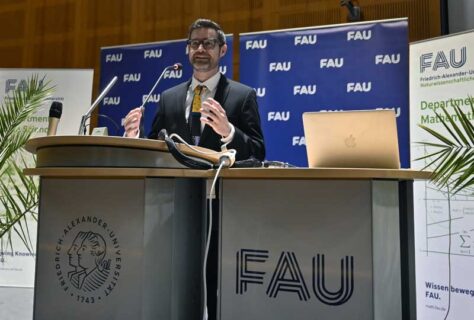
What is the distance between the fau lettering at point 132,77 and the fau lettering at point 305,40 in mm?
1473

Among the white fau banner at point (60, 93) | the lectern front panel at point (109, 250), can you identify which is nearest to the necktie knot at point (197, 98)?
the lectern front panel at point (109, 250)

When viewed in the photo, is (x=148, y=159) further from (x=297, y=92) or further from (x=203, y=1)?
(x=203, y=1)

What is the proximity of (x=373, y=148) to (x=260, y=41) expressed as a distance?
262cm

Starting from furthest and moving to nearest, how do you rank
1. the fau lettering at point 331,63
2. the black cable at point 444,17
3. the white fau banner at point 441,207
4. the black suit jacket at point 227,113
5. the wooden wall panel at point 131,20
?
1. the wooden wall panel at point 131,20
2. the black cable at point 444,17
3. the fau lettering at point 331,63
4. the white fau banner at point 441,207
5. the black suit jacket at point 227,113

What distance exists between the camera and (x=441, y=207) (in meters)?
3.01

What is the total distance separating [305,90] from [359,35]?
1.88 feet

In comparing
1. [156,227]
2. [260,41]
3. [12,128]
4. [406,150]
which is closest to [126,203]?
[156,227]

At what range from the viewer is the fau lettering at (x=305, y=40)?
3.60m

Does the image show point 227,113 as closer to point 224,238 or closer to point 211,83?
point 211,83

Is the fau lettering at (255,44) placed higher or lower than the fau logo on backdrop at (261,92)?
higher

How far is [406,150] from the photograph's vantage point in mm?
3252

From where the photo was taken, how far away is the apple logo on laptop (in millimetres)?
1352

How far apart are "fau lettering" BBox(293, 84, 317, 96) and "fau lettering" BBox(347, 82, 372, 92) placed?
268mm

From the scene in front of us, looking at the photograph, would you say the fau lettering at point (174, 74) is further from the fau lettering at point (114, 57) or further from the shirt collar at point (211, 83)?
the shirt collar at point (211, 83)
